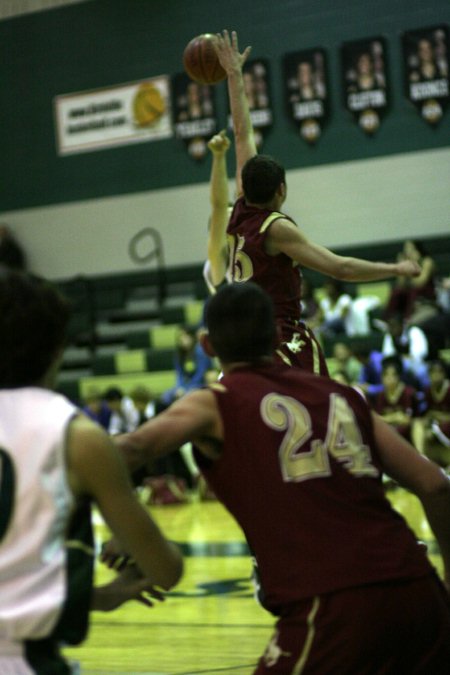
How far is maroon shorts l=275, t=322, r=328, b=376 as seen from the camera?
4.57m

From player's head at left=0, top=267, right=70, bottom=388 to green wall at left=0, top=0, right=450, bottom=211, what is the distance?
12.7m

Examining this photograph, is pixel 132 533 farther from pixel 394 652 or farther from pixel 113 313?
pixel 113 313

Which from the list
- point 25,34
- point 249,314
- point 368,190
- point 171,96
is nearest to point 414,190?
point 368,190

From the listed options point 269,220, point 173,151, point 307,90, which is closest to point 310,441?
point 269,220

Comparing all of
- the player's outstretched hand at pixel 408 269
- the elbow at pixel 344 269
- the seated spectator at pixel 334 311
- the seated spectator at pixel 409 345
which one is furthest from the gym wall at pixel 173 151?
the player's outstretched hand at pixel 408 269

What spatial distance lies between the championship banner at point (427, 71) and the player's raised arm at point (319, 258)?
1026 cm

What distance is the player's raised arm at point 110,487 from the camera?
207 cm

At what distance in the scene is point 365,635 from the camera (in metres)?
2.46

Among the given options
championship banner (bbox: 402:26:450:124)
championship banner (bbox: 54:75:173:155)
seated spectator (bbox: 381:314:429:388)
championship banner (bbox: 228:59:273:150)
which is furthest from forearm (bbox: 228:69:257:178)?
championship banner (bbox: 54:75:173:155)

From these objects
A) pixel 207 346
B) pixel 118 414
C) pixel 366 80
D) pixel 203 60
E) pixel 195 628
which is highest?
pixel 203 60

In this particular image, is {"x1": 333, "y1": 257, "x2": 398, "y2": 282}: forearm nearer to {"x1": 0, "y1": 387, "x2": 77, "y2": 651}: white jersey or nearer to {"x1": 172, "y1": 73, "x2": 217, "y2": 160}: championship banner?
{"x1": 0, "y1": 387, "x2": 77, "y2": 651}: white jersey

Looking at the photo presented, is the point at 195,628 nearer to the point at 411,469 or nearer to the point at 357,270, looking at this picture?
the point at 357,270

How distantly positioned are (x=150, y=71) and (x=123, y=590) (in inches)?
564

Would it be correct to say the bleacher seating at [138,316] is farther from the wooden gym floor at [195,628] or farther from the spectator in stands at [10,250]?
the wooden gym floor at [195,628]
